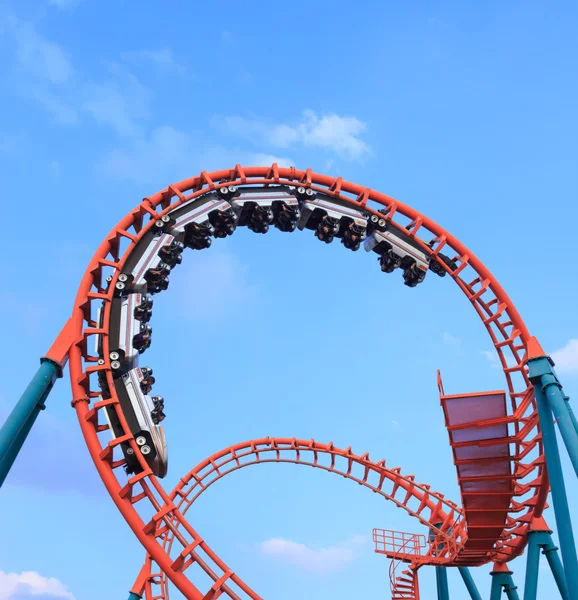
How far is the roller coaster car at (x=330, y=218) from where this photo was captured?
11938 millimetres

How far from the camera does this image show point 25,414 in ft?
31.0

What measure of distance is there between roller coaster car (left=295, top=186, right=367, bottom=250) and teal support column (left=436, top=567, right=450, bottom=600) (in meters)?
7.45

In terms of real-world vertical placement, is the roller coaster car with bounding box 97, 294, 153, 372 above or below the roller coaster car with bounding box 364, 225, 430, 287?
below

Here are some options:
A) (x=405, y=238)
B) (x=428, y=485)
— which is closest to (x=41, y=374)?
(x=405, y=238)

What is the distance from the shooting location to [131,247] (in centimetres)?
1088

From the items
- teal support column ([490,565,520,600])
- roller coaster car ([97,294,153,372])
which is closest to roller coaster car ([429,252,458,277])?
roller coaster car ([97,294,153,372])

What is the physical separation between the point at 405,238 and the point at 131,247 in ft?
14.9

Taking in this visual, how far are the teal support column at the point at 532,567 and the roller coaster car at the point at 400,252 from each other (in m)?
4.70

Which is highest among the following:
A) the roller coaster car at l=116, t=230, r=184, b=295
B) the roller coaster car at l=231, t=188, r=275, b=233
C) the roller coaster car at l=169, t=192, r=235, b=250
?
the roller coaster car at l=231, t=188, r=275, b=233

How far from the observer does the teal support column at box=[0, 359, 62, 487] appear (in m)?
9.25

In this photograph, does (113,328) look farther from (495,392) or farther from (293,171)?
(495,392)

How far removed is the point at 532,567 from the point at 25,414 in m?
8.42

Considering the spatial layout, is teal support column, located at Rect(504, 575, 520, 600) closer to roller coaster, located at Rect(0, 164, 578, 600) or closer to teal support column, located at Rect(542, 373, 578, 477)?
roller coaster, located at Rect(0, 164, 578, 600)

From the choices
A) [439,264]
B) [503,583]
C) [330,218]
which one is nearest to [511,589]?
[503,583]
